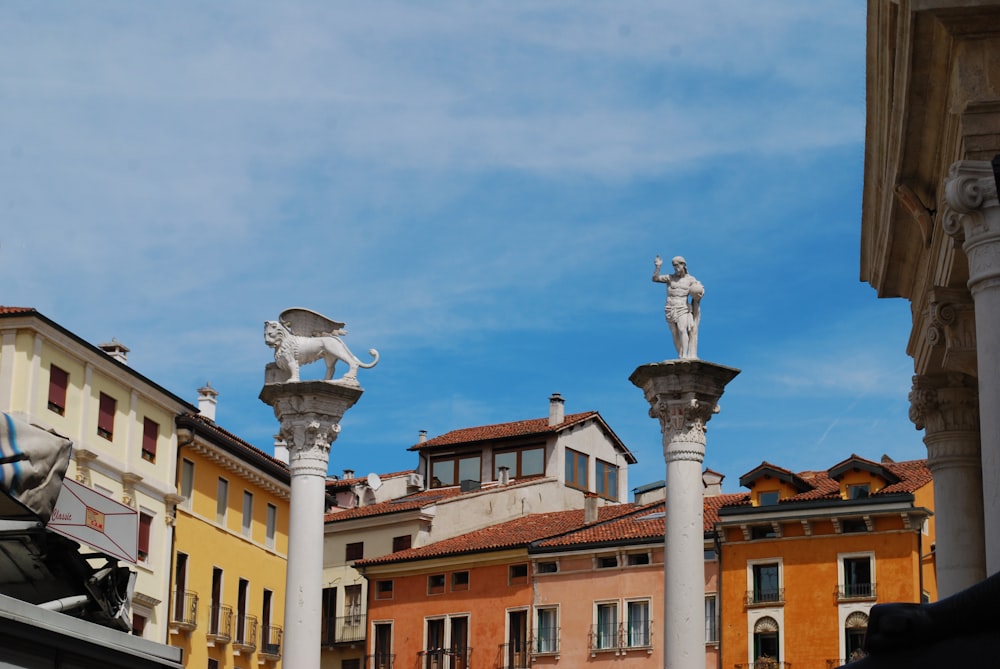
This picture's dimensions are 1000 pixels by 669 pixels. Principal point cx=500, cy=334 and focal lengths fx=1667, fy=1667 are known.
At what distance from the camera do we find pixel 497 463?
238ft

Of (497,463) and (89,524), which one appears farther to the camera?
(497,463)

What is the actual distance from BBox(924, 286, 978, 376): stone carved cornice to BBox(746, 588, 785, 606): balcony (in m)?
40.5

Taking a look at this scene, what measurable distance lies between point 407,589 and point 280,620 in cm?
519

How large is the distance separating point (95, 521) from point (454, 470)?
66.7 metres

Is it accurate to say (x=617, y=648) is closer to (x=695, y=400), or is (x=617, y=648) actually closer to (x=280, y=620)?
(x=280, y=620)

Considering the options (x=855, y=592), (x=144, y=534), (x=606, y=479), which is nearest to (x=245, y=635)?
(x=144, y=534)

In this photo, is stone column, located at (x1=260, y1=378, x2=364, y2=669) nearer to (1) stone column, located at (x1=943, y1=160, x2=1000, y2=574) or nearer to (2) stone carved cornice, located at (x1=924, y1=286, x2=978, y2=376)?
(2) stone carved cornice, located at (x1=924, y1=286, x2=978, y2=376)

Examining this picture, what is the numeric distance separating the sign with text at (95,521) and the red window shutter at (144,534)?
44.8 meters

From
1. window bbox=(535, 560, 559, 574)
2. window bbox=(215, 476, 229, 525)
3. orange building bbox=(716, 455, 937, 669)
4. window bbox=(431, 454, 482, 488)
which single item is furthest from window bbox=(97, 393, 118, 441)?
window bbox=(431, 454, 482, 488)

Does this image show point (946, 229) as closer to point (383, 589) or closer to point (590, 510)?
point (590, 510)

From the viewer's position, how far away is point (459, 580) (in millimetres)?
62625

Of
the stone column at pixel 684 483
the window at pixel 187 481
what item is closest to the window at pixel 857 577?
the window at pixel 187 481

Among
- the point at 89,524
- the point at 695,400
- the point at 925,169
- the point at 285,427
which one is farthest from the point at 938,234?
the point at 285,427

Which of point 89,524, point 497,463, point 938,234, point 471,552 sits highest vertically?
point 497,463
